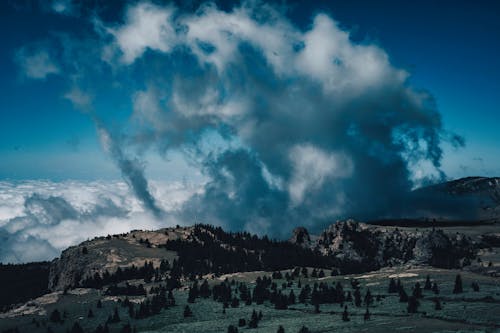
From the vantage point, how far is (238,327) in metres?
114

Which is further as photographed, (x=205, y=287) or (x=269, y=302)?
(x=205, y=287)

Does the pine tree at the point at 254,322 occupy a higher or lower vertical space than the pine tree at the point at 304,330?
higher

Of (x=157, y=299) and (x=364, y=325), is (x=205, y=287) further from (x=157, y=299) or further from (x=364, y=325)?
(x=364, y=325)

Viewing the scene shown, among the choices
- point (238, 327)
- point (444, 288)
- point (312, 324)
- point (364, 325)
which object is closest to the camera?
point (364, 325)

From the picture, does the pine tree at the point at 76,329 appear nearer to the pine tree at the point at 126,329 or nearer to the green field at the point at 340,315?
the green field at the point at 340,315

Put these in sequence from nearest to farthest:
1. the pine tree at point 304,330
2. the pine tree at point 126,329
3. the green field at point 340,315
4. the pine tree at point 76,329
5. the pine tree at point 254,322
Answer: the green field at point 340,315
the pine tree at point 304,330
the pine tree at point 254,322
the pine tree at point 126,329
the pine tree at point 76,329

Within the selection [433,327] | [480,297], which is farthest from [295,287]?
[433,327]

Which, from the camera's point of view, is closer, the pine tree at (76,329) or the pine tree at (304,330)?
the pine tree at (304,330)

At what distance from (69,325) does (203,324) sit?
53.9 meters

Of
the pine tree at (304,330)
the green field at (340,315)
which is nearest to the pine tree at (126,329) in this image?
the green field at (340,315)

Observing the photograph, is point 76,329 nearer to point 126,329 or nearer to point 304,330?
point 126,329

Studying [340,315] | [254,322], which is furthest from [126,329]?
[340,315]

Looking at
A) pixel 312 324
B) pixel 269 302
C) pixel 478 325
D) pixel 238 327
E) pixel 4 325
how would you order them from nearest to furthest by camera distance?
pixel 478 325, pixel 312 324, pixel 238 327, pixel 269 302, pixel 4 325

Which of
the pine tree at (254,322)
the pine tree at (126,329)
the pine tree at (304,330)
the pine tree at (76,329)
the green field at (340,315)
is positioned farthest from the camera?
the pine tree at (76,329)
